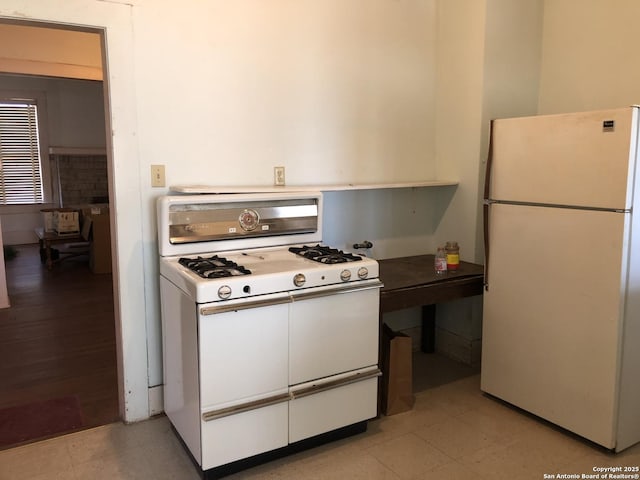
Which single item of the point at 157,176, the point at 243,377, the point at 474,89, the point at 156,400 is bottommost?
the point at 156,400

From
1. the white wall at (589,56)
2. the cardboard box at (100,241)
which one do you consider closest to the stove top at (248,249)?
the white wall at (589,56)

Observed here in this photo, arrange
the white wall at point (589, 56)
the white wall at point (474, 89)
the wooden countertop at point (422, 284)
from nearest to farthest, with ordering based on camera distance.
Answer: the wooden countertop at point (422, 284), the white wall at point (589, 56), the white wall at point (474, 89)

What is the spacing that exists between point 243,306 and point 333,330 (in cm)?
48

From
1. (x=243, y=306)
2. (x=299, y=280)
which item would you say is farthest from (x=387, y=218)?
(x=243, y=306)

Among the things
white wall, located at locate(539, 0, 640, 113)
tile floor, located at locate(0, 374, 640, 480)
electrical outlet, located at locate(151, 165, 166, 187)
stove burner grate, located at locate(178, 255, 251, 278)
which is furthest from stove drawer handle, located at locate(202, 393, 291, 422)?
white wall, located at locate(539, 0, 640, 113)

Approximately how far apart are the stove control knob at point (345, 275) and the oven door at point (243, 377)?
296mm

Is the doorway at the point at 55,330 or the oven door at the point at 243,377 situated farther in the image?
the doorway at the point at 55,330

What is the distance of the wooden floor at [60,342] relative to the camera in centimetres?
310

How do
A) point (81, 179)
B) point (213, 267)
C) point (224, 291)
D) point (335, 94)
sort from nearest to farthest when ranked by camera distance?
point (224, 291)
point (213, 267)
point (335, 94)
point (81, 179)

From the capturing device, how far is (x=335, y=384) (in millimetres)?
2441

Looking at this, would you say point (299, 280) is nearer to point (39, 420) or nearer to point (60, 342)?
point (39, 420)

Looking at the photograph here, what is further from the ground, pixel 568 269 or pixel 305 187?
pixel 305 187

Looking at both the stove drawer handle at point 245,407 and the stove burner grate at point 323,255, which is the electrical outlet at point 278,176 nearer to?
the stove burner grate at point 323,255

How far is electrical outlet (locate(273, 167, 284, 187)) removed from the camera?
3004mm
